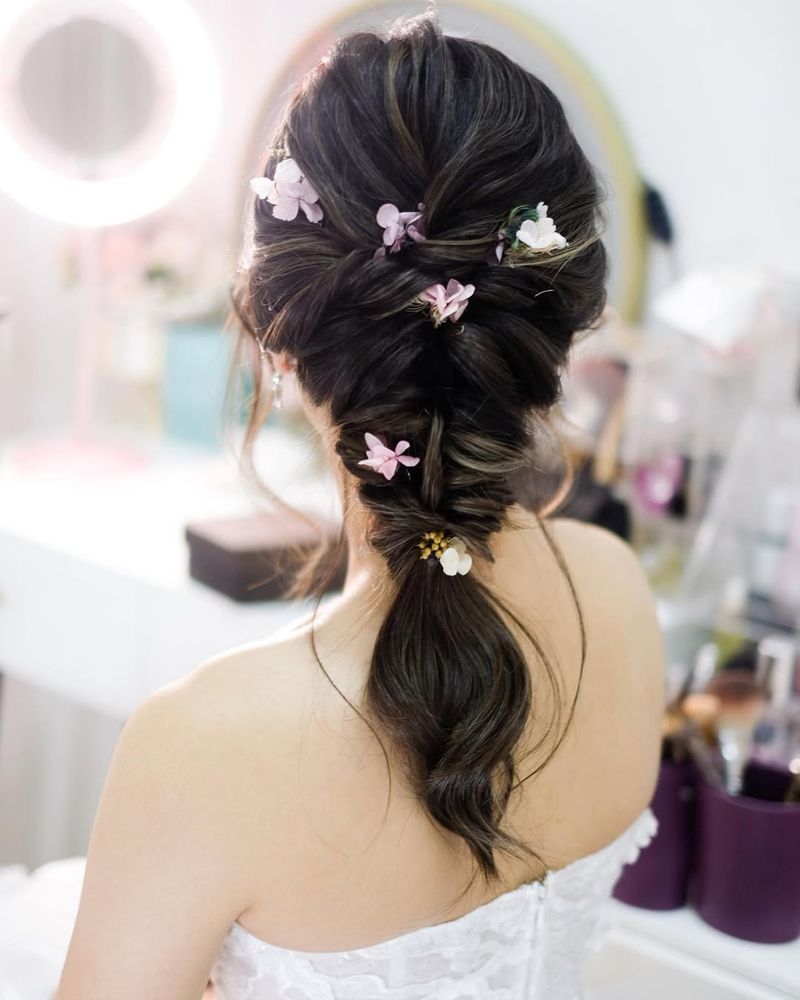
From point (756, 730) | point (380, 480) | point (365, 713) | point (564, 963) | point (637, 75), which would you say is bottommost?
point (564, 963)

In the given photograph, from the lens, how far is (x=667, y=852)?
959 mm

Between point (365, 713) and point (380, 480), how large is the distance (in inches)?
5.4

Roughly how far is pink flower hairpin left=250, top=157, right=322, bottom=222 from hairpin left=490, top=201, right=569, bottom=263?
4.0 inches

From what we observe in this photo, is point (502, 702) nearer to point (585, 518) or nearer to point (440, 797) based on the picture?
point (440, 797)

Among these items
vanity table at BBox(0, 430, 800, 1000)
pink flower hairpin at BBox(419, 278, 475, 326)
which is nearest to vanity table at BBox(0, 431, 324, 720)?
vanity table at BBox(0, 430, 800, 1000)

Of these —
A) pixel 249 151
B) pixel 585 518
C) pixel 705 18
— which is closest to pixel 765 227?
pixel 705 18

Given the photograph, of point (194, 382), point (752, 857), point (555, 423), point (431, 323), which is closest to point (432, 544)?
point (431, 323)

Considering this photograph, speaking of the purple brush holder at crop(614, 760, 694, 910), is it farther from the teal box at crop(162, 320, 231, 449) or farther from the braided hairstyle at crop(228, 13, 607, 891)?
the teal box at crop(162, 320, 231, 449)

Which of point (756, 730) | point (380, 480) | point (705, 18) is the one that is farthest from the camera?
point (705, 18)

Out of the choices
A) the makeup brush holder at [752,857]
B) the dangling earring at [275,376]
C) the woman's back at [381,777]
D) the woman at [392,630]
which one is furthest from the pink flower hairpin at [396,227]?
the makeup brush holder at [752,857]

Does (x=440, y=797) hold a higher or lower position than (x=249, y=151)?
lower

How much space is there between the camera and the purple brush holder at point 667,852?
37.5 inches

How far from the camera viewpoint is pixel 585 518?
50.9 inches

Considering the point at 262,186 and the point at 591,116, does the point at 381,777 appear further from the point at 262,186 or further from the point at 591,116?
the point at 591,116
